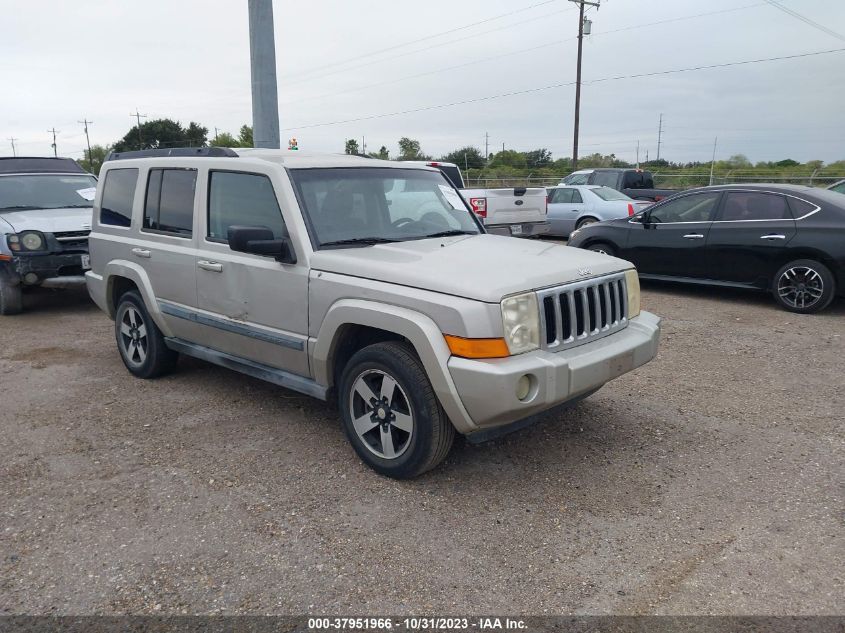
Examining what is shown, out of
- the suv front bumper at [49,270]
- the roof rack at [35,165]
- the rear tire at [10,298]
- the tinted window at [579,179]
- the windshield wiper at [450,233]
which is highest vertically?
the roof rack at [35,165]

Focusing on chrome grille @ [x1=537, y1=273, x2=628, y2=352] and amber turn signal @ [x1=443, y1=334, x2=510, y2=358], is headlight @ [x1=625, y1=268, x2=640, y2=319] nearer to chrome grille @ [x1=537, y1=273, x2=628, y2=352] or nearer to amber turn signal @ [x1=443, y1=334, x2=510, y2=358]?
chrome grille @ [x1=537, y1=273, x2=628, y2=352]

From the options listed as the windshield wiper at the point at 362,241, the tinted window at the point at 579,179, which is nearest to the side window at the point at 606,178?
the tinted window at the point at 579,179

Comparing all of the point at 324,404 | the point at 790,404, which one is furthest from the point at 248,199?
the point at 790,404

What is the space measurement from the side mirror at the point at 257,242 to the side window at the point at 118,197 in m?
2.14

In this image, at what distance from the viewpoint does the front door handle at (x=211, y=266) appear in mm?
4683

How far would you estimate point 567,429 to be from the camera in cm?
467

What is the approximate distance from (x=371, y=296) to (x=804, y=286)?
657cm

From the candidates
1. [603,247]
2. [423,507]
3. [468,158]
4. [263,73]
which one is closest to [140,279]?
[423,507]

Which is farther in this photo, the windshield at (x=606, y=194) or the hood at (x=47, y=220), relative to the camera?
the windshield at (x=606, y=194)

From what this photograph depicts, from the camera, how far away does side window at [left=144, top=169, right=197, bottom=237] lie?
5.02m

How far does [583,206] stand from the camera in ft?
49.3

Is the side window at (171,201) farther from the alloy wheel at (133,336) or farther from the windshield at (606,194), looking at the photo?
the windshield at (606,194)

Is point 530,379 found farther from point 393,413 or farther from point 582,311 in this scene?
point 393,413

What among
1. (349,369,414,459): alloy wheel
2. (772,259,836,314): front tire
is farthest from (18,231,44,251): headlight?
(772,259,836,314): front tire
